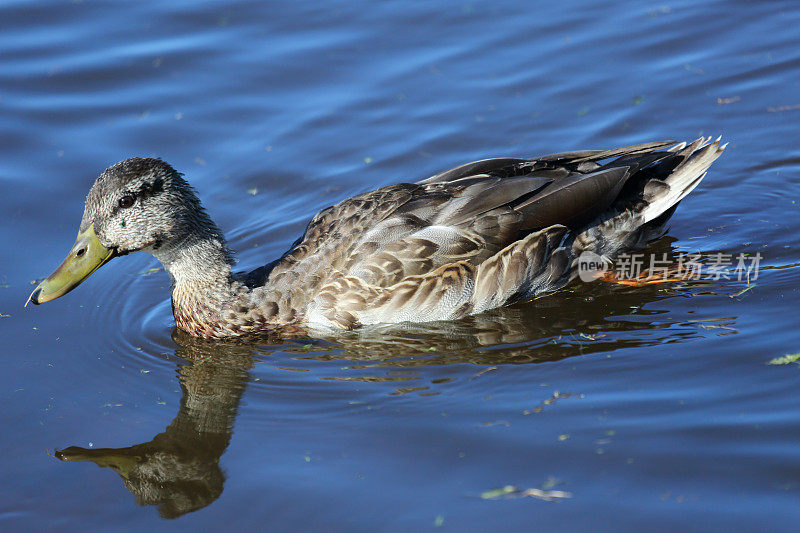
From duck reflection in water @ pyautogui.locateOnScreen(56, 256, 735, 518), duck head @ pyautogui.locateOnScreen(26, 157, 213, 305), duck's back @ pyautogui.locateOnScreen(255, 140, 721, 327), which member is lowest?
duck reflection in water @ pyautogui.locateOnScreen(56, 256, 735, 518)

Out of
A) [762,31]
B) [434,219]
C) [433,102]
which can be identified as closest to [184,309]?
[434,219]

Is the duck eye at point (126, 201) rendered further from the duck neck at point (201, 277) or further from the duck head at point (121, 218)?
the duck neck at point (201, 277)

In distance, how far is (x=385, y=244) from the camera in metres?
7.73

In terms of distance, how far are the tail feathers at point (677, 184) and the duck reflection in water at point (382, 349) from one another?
27.1 inches

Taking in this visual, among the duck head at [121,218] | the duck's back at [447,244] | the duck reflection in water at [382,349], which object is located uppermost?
the duck head at [121,218]

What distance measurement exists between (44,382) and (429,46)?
6.57 metres

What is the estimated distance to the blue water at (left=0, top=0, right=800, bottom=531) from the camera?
583 cm

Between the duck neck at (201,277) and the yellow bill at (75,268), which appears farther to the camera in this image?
the duck neck at (201,277)

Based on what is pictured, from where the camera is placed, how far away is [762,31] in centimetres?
1153

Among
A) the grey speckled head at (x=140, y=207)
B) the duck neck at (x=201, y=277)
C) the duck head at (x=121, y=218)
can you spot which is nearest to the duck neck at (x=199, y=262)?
the duck neck at (x=201, y=277)

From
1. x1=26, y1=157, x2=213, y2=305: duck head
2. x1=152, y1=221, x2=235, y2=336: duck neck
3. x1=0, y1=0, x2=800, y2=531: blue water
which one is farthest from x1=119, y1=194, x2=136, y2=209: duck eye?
x1=0, y1=0, x2=800, y2=531: blue water

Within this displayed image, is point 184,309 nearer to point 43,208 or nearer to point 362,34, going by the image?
point 43,208

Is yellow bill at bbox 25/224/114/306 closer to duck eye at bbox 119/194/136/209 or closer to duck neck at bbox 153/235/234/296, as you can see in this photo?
duck eye at bbox 119/194/136/209

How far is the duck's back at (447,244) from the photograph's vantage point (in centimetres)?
773
